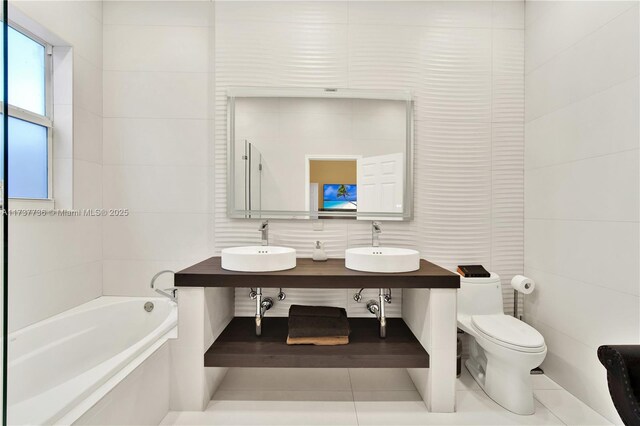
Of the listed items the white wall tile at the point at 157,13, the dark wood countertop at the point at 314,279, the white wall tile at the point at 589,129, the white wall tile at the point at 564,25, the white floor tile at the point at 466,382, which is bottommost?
the white floor tile at the point at 466,382

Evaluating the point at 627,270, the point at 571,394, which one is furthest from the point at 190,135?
the point at 571,394

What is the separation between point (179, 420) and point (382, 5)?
2.95m

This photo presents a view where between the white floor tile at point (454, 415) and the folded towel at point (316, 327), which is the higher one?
the folded towel at point (316, 327)

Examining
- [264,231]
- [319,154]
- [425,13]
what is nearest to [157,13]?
[319,154]

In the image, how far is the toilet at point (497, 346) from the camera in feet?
5.15

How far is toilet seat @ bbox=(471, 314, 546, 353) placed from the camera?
5.10 feet

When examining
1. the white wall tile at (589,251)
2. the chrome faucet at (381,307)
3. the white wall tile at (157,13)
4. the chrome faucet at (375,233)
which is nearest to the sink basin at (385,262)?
the chrome faucet at (381,307)

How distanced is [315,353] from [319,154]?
51.7 inches

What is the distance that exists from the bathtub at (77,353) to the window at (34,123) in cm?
78

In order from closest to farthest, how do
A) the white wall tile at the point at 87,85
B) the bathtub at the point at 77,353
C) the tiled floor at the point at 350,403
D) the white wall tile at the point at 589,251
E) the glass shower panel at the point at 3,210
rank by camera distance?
the glass shower panel at the point at 3,210 → the bathtub at the point at 77,353 → the white wall tile at the point at 589,251 → the tiled floor at the point at 350,403 → the white wall tile at the point at 87,85

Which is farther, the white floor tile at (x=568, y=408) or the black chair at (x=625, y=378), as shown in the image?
the white floor tile at (x=568, y=408)

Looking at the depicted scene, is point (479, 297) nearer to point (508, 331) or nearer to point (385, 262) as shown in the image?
point (508, 331)

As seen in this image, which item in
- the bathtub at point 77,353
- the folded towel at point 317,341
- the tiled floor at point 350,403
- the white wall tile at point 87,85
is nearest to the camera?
the bathtub at point 77,353

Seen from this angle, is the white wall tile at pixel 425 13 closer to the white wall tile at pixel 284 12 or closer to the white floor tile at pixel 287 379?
the white wall tile at pixel 284 12
